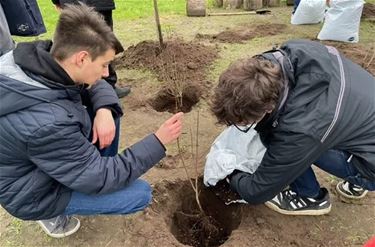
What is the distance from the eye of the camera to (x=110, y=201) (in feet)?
7.06

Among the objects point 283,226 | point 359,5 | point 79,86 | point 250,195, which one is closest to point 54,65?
point 79,86

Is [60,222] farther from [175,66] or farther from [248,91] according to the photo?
[175,66]

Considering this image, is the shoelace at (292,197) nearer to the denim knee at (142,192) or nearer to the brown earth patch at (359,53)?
the denim knee at (142,192)

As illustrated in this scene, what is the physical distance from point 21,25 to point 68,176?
157 centimetres

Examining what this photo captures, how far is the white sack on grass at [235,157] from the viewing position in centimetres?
251

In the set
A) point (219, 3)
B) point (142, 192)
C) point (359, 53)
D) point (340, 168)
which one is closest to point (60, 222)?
point (142, 192)

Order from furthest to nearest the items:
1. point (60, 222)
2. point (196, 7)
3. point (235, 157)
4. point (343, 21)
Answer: point (196, 7)
point (343, 21)
point (235, 157)
point (60, 222)

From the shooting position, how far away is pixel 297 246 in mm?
2357

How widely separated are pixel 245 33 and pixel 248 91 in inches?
153

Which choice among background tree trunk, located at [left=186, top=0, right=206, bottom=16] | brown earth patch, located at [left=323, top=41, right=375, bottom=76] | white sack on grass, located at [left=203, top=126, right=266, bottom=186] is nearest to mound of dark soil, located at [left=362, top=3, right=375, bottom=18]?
brown earth patch, located at [left=323, top=41, right=375, bottom=76]

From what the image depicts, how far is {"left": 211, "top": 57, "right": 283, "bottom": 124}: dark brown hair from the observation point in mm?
1847

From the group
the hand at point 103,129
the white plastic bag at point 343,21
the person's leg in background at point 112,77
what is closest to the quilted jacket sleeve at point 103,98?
the hand at point 103,129

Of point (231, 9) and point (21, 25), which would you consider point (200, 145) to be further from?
point (231, 9)

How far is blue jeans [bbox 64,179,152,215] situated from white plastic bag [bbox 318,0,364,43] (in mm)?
3827
